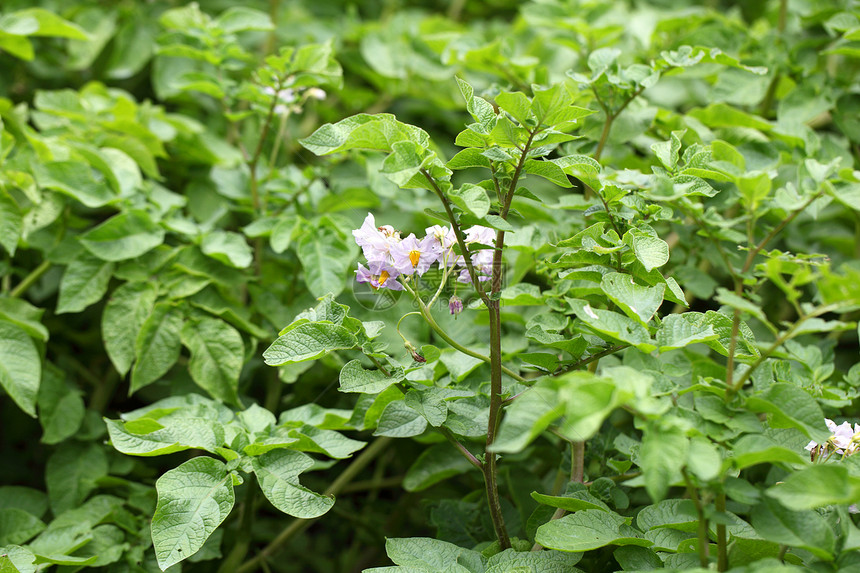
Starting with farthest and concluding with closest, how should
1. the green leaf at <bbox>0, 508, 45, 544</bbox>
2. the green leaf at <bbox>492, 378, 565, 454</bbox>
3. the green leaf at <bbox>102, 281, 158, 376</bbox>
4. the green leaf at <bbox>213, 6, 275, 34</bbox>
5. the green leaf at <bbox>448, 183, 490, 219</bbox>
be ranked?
the green leaf at <bbox>213, 6, 275, 34</bbox> → the green leaf at <bbox>102, 281, 158, 376</bbox> → the green leaf at <bbox>0, 508, 45, 544</bbox> → the green leaf at <bbox>448, 183, 490, 219</bbox> → the green leaf at <bbox>492, 378, 565, 454</bbox>

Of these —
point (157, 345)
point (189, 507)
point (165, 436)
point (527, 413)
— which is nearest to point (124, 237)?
point (157, 345)

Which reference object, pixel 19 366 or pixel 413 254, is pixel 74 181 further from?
pixel 413 254

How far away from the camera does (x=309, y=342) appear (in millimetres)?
775

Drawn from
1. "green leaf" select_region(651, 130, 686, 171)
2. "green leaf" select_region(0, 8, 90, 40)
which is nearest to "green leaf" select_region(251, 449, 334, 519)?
"green leaf" select_region(651, 130, 686, 171)

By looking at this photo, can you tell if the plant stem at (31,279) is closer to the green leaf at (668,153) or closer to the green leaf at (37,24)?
the green leaf at (37,24)

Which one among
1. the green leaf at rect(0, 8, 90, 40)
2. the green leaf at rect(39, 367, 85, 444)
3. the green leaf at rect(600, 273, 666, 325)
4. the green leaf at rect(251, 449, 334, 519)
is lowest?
the green leaf at rect(39, 367, 85, 444)

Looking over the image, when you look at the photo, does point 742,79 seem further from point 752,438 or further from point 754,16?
point 754,16

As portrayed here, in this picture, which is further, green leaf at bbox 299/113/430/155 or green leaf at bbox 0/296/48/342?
green leaf at bbox 0/296/48/342

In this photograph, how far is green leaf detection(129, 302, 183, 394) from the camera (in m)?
1.10

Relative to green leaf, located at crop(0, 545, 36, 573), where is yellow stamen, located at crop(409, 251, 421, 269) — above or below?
above

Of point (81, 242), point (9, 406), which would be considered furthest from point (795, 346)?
point (9, 406)

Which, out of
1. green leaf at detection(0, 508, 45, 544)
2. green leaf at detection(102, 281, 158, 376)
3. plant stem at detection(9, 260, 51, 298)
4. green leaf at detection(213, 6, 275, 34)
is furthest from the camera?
green leaf at detection(213, 6, 275, 34)

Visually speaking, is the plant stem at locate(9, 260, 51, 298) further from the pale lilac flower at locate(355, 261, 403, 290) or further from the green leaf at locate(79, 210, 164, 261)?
the pale lilac flower at locate(355, 261, 403, 290)

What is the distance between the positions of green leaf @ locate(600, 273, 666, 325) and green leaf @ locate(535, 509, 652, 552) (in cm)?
25
